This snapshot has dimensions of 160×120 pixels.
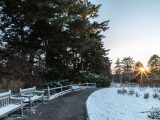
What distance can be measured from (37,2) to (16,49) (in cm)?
439

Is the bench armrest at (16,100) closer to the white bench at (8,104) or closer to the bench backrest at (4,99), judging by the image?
the white bench at (8,104)

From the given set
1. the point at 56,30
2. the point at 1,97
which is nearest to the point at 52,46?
the point at 56,30

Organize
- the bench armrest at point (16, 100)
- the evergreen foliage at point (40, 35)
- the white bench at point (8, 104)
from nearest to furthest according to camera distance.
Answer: the white bench at point (8, 104) → the bench armrest at point (16, 100) → the evergreen foliage at point (40, 35)

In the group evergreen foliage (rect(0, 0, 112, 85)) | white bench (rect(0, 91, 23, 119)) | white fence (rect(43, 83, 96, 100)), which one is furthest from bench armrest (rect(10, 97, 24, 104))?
evergreen foliage (rect(0, 0, 112, 85))

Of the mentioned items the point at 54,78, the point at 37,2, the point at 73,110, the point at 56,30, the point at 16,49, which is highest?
the point at 37,2

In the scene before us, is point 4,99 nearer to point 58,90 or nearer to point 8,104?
point 8,104

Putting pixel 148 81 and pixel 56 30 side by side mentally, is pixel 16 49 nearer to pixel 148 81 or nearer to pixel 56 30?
pixel 56 30

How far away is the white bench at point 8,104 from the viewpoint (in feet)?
36.1

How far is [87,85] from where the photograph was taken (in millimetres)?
36812

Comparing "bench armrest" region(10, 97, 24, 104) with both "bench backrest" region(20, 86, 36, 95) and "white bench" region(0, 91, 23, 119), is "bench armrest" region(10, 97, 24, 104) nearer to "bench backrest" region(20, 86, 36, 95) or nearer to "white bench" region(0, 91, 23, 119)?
"white bench" region(0, 91, 23, 119)

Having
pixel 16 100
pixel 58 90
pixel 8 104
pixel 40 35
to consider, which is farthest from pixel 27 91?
pixel 40 35

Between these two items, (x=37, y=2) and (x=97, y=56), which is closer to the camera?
(x=37, y=2)

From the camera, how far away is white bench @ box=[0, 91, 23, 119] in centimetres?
1099

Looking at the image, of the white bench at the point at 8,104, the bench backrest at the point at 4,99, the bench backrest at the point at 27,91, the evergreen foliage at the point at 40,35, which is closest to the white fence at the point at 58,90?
the evergreen foliage at the point at 40,35
